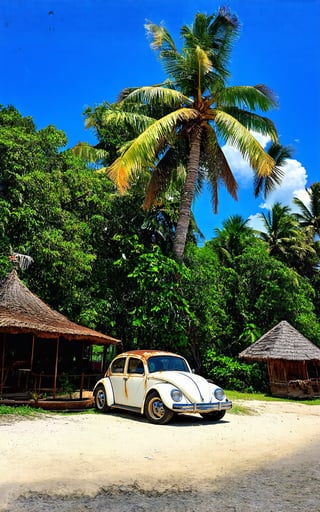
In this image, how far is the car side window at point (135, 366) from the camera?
10.8 meters

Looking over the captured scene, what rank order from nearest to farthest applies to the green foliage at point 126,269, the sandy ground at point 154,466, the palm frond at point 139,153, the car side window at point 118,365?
the sandy ground at point 154,466 → the car side window at point 118,365 → the green foliage at point 126,269 → the palm frond at point 139,153

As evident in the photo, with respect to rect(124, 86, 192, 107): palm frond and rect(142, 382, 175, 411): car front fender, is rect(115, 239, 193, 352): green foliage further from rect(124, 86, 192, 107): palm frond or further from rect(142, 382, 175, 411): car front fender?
rect(142, 382, 175, 411): car front fender

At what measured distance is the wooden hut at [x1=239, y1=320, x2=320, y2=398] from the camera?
19344 mm

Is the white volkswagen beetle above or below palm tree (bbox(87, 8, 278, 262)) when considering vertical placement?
below

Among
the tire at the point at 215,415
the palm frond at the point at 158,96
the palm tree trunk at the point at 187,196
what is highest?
the palm frond at the point at 158,96

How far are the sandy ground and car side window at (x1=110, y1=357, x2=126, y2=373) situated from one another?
1.45 meters

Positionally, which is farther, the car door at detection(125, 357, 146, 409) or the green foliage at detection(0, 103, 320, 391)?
the green foliage at detection(0, 103, 320, 391)

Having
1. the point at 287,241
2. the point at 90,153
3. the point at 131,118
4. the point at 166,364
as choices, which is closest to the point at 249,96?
the point at 131,118

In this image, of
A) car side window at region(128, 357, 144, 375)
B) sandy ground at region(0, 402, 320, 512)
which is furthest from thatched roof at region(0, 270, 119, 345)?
sandy ground at region(0, 402, 320, 512)

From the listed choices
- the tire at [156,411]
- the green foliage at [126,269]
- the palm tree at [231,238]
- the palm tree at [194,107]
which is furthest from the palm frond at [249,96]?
the tire at [156,411]

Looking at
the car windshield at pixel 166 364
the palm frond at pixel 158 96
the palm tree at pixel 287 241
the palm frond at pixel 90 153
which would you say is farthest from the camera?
the palm tree at pixel 287 241

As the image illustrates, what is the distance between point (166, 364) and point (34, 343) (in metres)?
6.85

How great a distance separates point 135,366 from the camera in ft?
36.0

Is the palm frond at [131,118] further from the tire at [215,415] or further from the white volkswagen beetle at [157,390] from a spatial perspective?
the tire at [215,415]
